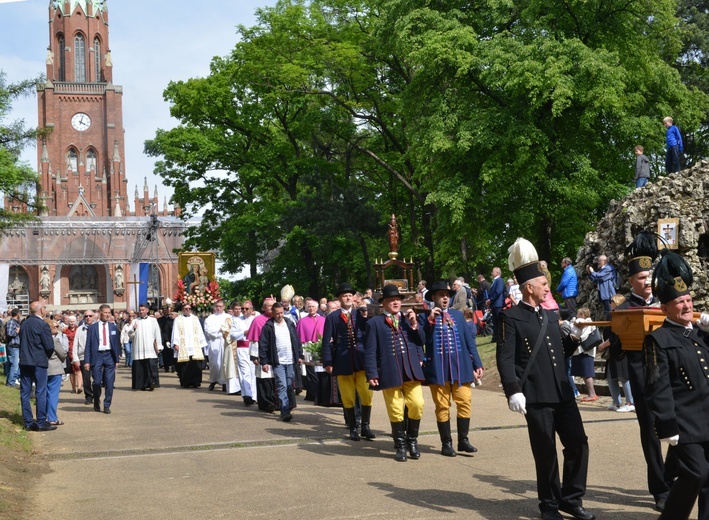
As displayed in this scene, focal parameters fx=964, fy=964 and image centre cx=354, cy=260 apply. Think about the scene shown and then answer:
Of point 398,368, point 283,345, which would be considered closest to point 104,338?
point 283,345

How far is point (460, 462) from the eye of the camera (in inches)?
408

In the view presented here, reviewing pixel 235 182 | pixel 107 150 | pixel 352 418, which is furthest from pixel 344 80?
pixel 107 150

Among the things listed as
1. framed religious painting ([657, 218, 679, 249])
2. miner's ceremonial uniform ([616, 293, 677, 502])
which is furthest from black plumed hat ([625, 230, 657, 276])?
framed religious painting ([657, 218, 679, 249])

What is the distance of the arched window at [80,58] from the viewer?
10538 cm

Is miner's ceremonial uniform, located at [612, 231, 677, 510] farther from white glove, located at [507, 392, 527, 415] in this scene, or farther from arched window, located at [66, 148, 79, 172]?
arched window, located at [66, 148, 79, 172]

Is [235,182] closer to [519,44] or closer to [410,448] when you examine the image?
[519,44]

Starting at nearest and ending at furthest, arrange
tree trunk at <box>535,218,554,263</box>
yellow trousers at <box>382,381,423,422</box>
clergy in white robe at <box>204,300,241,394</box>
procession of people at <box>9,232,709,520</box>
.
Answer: procession of people at <box>9,232,709,520</box>, yellow trousers at <box>382,381,423,422</box>, clergy in white robe at <box>204,300,241,394</box>, tree trunk at <box>535,218,554,263</box>

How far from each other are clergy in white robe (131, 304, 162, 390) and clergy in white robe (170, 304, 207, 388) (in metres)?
0.75

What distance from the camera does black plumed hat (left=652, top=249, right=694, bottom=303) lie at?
622cm

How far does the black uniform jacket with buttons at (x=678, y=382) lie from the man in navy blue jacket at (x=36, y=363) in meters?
10.8

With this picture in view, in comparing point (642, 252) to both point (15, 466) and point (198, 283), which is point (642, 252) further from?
point (198, 283)

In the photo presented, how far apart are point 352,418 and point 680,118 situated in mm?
21052

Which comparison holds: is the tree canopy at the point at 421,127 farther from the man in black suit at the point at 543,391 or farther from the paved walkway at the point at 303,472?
the man in black suit at the point at 543,391

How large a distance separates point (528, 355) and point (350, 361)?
5.72 metres
